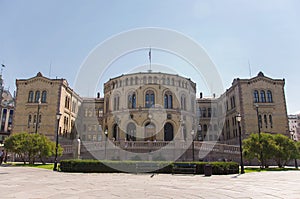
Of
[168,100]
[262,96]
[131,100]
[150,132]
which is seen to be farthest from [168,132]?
[262,96]

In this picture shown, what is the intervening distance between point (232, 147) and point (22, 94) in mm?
37902

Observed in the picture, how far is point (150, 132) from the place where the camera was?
42344 mm

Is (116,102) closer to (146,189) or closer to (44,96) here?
(44,96)

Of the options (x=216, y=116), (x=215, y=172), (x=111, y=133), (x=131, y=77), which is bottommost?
(x=215, y=172)

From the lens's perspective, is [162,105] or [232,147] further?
[162,105]

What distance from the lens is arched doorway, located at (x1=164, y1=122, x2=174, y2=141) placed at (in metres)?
43.3

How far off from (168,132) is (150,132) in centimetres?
353

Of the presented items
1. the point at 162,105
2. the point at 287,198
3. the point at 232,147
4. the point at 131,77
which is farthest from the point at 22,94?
the point at 287,198

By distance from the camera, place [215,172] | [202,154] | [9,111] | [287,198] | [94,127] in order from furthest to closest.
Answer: [9,111]
[94,127]
[202,154]
[215,172]
[287,198]

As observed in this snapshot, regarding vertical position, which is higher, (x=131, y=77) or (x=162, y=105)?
(x=131, y=77)

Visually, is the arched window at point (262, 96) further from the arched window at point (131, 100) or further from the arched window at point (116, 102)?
the arched window at point (116, 102)

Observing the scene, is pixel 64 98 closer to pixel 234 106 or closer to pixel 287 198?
pixel 234 106

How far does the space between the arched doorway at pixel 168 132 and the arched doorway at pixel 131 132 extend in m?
5.70

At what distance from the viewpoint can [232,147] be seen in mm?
32188
